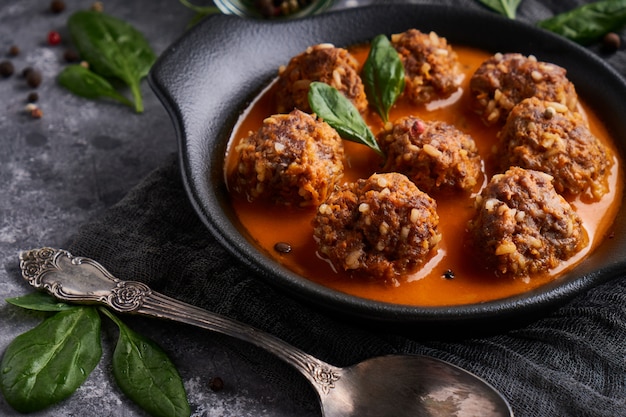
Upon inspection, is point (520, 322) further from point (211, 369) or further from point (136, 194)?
point (136, 194)

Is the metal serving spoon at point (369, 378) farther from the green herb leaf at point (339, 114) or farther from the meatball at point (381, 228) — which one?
the green herb leaf at point (339, 114)

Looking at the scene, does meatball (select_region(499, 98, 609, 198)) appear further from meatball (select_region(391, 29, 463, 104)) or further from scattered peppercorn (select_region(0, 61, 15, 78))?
scattered peppercorn (select_region(0, 61, 15, 78))

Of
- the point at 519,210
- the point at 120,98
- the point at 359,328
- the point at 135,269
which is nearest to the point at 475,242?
the point at 519,210

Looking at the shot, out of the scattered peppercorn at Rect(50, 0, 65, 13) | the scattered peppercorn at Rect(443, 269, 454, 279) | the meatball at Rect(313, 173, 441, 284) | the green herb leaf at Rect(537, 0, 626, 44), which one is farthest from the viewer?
the scattered peppercorn at Rect(50, 0, 65, 13)

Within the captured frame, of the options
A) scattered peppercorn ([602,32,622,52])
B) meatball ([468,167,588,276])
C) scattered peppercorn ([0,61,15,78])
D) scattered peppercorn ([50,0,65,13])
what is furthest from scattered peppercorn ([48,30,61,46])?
scattered peppercorn ([602,32,622,52])

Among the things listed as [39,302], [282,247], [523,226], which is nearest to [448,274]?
[523,226]

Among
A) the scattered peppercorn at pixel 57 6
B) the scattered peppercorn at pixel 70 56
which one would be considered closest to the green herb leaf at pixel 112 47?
the scattered peppercorn at pixel 70 56

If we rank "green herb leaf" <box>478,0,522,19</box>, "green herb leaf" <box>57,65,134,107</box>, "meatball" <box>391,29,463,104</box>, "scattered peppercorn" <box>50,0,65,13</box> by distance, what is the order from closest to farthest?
1. "meatball" <box>391,29,463,104</box>
2. "green herb leaf" <box>57,65,134,107</box>
3. "green herb leaf" <box>478,0,522,19</box>
4. "scattered peppercorn" <box>50,0,65,13</box>
